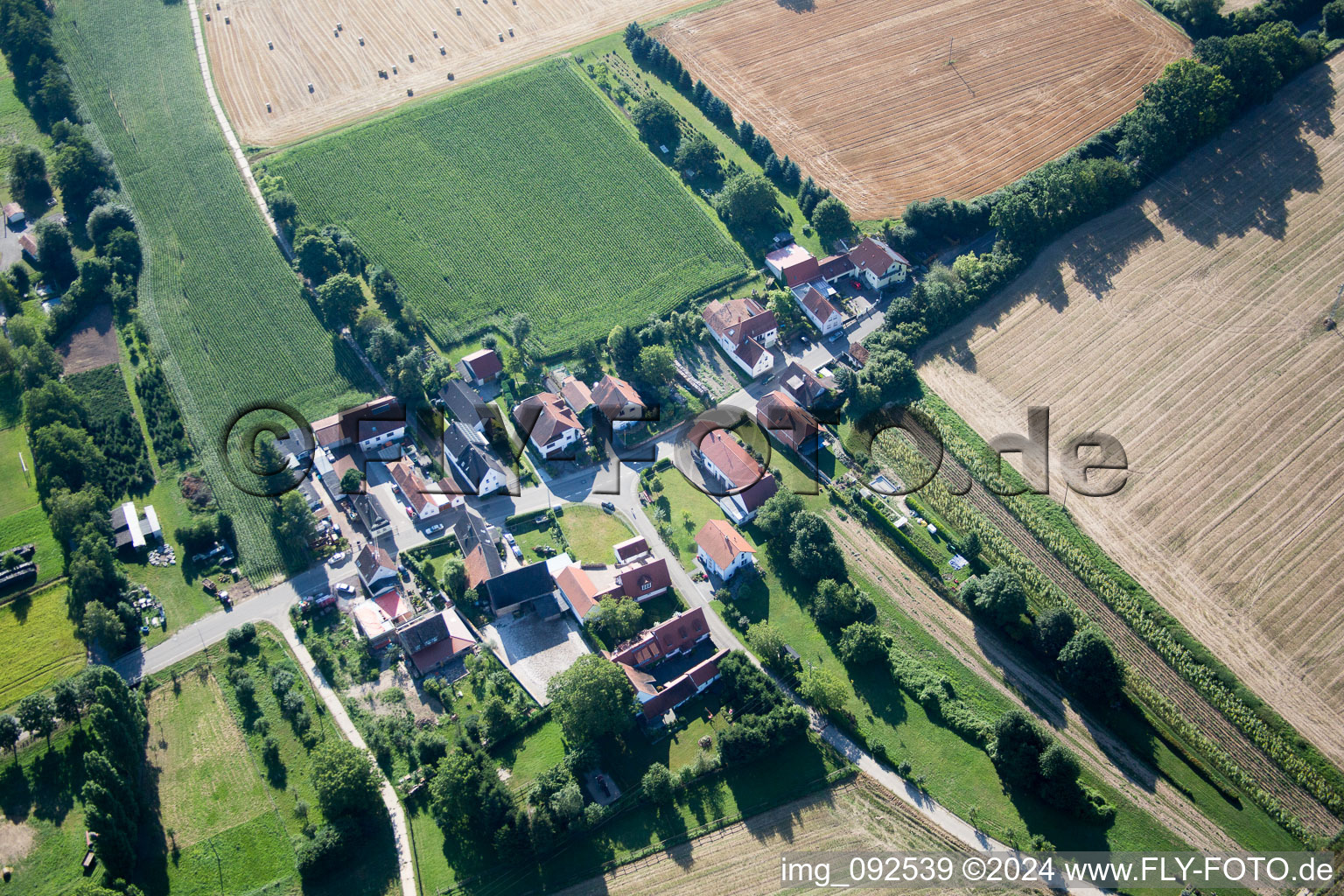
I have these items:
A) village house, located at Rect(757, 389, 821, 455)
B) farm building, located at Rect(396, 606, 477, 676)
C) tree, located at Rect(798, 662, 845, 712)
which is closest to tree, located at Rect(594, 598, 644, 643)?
farm building, located at Rect(396, 606, 477, 676)

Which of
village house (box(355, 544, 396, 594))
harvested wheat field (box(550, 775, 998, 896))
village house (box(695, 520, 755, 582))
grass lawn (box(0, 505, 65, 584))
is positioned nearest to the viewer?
harvested wheat field (box(550, 775, 998, 896))

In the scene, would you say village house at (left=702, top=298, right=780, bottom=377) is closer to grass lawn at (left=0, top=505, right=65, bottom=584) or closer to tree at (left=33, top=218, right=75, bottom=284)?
grass lawn at (left=0, top=505, right=65, bottom=584)

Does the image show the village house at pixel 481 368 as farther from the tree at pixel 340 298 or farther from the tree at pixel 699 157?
the tree at pixel 699 157

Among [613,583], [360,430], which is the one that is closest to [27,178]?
[360,430]

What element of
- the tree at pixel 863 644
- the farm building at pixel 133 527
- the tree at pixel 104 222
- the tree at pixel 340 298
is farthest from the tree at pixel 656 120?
the farm building at pixel 133 527

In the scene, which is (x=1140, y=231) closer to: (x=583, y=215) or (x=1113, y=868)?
(x=583, y=215)

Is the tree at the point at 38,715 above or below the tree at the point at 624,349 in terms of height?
below
